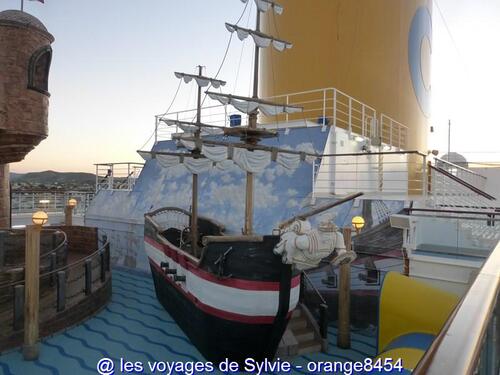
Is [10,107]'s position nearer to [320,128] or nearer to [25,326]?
[25,326]

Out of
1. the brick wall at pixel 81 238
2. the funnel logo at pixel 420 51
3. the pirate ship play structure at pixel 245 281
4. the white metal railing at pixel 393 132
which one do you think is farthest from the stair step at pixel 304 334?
the funnel logo at pixel 420 51

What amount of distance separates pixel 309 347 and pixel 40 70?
31.0 feet

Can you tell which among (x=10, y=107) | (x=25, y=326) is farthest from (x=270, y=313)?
(x=10, y=107)

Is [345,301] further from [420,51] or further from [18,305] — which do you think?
[420,51]

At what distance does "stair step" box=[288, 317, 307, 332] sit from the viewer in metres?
7.46

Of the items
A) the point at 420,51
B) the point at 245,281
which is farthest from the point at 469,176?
the point at 245,281

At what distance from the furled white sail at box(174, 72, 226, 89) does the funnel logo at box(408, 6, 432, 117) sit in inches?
331

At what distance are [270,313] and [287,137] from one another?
6.43 m

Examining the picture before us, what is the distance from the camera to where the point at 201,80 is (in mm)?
11102

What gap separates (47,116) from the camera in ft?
35.6

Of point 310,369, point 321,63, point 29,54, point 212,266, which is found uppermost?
point 321,63

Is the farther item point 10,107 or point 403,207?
point 10,107

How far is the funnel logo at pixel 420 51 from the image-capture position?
1564 centimetres

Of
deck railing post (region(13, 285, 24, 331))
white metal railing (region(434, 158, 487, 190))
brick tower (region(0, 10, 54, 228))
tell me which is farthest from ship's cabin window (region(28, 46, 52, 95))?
white metal railing (region(434, 158, 487, 190))
